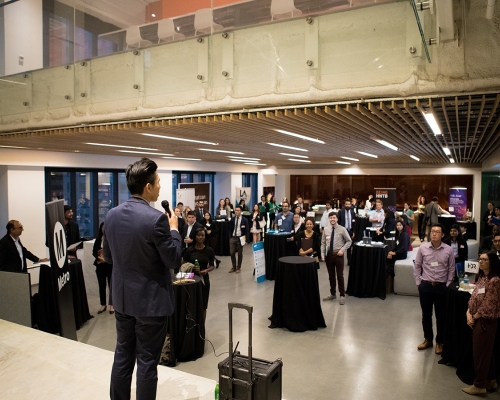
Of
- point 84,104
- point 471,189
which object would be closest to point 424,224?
point 471,189

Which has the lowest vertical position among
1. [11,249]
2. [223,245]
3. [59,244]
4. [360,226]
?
[223,245]

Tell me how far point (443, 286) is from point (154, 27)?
503 centimetres

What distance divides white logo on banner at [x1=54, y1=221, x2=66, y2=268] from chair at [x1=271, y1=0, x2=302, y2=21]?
3262 mm

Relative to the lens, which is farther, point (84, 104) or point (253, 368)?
point (84, 104)

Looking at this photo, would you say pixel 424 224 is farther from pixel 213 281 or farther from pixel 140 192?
pixel 140 192

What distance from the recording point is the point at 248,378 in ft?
7.98

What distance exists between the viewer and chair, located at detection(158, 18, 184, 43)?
525cm

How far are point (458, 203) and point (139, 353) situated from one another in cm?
1754

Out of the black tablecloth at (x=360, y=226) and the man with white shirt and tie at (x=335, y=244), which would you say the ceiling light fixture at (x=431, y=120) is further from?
the black tablecloth at (x=360, y=226)

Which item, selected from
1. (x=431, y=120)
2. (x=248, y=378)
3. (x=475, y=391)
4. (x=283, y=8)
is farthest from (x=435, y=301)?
(x=283, y=8)

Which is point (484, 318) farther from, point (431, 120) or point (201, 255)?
point (201, 255)

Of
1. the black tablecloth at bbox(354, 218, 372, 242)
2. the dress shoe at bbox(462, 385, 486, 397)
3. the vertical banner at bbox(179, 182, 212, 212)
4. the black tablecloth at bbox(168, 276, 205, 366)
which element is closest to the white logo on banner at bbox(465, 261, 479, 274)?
the dress shoe at bbox(462, 385, 486, 397)

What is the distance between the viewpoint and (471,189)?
65.6ft

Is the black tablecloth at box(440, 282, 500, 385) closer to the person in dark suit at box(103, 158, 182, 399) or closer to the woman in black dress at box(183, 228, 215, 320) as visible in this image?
the woman in black dress at box(183, 228, 215, 320)
